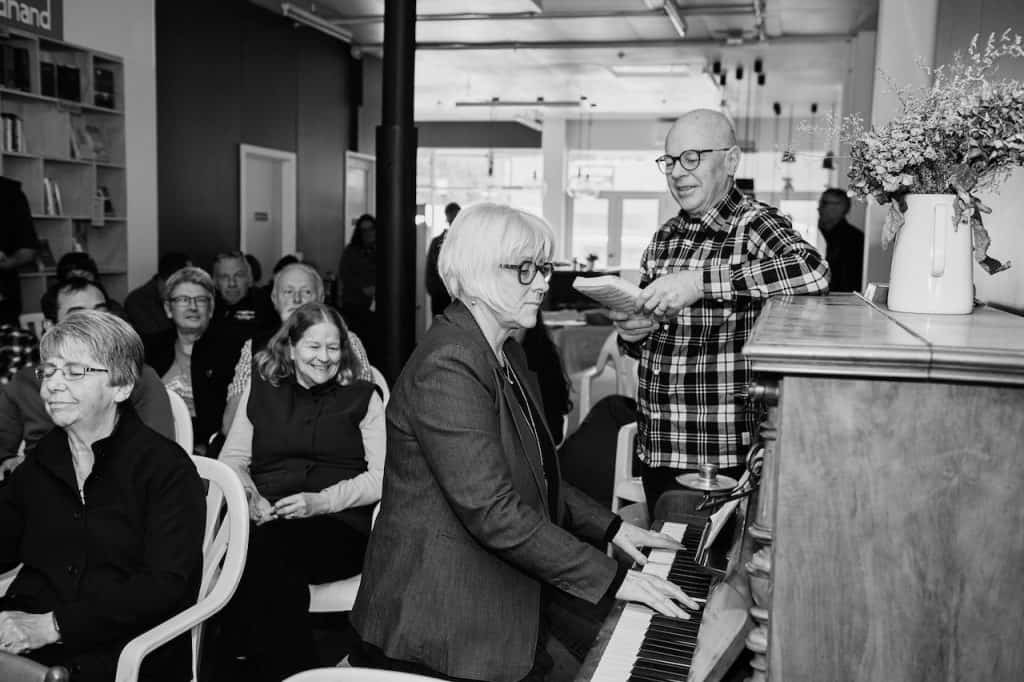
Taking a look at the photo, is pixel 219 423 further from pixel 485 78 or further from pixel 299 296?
pixel 485 78

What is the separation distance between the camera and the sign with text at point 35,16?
6219 millimetres

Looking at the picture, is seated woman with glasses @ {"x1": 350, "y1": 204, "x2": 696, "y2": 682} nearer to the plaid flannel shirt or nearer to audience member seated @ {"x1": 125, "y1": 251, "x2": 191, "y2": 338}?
the plaid flannel shirt

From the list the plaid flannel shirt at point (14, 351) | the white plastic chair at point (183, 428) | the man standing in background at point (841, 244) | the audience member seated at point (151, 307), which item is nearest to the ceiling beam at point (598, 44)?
the man standing in background at point (841, 244)

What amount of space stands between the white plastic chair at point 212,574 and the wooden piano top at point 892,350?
1442 millimetres

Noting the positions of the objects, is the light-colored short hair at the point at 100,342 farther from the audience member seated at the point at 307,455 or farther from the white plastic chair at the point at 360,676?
the white plastic chair at the point at 360,676

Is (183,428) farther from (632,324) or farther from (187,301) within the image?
(632,324)

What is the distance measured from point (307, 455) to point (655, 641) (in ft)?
6.41

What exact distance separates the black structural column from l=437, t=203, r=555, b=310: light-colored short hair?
3464 millimetres

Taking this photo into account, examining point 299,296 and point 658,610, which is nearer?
point 658,610

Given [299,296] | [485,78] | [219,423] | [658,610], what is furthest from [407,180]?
[485,78]

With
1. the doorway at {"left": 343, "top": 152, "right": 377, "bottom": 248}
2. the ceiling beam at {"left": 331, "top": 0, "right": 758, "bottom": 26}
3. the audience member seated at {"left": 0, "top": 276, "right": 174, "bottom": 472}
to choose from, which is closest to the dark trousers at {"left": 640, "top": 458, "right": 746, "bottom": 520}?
the audience member seated at {"left": 0, "top": 276, "right": 174, "bottom": 472}

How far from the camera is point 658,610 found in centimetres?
173

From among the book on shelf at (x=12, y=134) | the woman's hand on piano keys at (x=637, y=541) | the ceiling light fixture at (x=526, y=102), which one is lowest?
the woman's hand on piano keys at (x=637, y=541)

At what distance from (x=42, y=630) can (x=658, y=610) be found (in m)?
1.30
